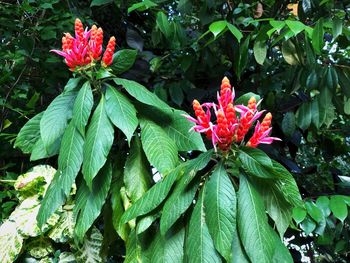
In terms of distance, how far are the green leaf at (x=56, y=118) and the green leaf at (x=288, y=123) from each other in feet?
2.93

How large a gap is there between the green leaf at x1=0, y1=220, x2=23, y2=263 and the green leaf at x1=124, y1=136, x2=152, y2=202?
40 centimetres

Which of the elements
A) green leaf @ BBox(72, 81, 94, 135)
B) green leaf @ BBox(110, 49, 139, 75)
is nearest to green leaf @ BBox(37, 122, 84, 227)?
green leaf @ BBox(72, 81, 94, 135)

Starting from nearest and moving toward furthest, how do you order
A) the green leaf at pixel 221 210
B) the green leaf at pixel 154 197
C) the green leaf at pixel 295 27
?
the green leaf at pixel 221 210 → the green leaf at pixel 154 197 → the green leaf at pixel 295 27

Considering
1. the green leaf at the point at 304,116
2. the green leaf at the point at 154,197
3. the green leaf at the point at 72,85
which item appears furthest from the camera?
the green leaf at the point at 304,116

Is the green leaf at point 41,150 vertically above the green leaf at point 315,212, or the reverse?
the green leaf at point 41,150

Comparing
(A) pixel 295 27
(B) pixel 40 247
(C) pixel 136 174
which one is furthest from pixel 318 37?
(B) pixel 40 247

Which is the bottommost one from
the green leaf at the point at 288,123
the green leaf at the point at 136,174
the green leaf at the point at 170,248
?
the green leaf at the point at 288,123

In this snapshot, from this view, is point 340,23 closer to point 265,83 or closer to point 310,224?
point 265,83

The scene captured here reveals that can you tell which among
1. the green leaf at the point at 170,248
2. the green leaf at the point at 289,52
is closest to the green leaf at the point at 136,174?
the green leaf at the point at 170,248

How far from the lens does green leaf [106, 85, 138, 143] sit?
1.02 meters

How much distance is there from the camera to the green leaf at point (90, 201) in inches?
41.6

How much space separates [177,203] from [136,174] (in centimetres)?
23

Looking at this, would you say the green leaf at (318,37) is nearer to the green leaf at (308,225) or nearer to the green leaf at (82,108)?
the green leaf at (308,225)

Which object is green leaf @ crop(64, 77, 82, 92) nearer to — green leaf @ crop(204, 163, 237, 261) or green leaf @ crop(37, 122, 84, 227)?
green leaf @ crop(37, 122, 84, 227)
